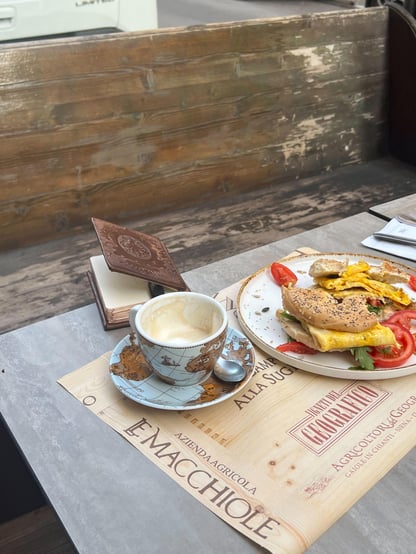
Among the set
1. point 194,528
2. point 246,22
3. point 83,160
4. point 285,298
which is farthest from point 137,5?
point 194,528

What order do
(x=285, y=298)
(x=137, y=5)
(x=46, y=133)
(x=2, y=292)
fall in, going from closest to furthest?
(x=285, y=298), (x=2, y=292), (x=46, y=133), (x=137, y=5)

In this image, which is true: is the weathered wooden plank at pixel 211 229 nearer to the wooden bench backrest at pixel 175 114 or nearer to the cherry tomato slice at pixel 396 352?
the wooden bench backrest at pixel 175 114

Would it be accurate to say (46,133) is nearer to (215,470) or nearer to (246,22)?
(246,22)

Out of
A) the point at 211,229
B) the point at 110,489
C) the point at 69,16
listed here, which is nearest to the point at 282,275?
the point at 110,489

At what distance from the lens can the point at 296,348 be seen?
94 centimetres

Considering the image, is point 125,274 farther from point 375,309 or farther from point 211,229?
point 211,229

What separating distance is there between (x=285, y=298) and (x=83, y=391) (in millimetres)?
348

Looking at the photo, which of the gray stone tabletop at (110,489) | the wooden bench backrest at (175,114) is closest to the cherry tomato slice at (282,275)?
the gray stone tabletop at (110,489)

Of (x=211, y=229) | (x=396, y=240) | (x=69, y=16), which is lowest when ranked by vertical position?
(x=211, y=229)

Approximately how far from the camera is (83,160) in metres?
2.00

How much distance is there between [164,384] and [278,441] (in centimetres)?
18

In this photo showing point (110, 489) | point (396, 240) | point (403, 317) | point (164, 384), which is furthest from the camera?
point (396, 240)

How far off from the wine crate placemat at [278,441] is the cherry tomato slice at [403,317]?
11 centimetres

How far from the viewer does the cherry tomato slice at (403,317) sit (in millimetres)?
987
